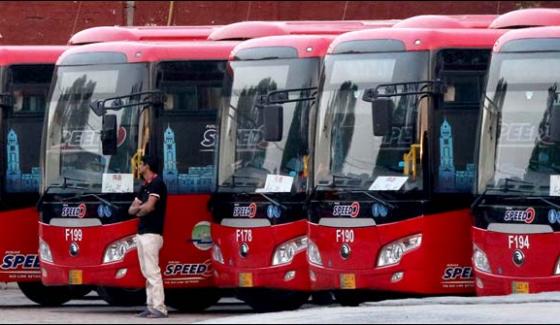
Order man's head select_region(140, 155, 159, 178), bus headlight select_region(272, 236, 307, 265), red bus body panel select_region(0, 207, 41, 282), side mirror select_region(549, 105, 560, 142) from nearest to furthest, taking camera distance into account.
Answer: side mirror select_region(549, 105, 560, 142) < man's head select_region(140, 155, 159, 178) < bus headlight select_region(272, 236, 307, 265) < red bus body panel select_region(0, 207, 41, 282)

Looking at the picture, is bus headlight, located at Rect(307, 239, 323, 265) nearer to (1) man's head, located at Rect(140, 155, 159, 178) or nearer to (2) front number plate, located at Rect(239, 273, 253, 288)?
(2) front number plate, located at Rect(239, 273, 253, 288)

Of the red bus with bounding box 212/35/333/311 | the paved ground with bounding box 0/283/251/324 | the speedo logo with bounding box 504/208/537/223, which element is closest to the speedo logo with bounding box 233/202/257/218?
the red bus with bounding box 212/35/333/311

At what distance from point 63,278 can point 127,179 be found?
4.68ft

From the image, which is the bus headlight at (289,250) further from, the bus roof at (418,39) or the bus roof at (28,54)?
the bus roof at (28,54)

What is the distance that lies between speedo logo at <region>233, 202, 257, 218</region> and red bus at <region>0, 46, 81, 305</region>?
11.4 feet

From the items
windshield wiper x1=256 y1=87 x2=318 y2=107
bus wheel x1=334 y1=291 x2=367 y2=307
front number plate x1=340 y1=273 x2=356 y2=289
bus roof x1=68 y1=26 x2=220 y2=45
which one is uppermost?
bus roof x1=68 y1=26 x2=220 y2=45

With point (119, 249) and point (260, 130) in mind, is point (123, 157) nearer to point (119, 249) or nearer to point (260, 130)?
point (119, 249)

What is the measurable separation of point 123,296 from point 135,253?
145 centimetres

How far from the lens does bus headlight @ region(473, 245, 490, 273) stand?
62.8ft

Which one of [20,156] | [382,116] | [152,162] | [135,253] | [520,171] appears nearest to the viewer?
[520,171]

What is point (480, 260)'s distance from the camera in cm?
1922

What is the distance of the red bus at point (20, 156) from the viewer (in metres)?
23.0

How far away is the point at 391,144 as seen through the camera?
1948cm

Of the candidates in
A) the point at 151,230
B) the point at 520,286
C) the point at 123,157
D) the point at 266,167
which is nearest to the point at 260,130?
the point at 266,167
